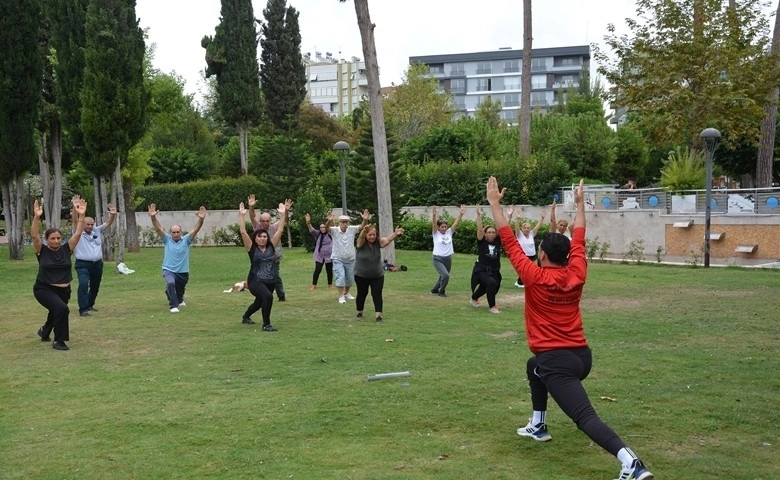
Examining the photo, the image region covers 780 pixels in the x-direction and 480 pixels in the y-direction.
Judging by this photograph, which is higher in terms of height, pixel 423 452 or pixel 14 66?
pixel 14 66

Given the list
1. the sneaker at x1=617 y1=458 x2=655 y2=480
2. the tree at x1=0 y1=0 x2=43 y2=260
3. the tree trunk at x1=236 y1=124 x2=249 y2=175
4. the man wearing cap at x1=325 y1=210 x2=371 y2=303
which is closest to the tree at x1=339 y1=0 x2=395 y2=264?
the man wearing cap at x1=325 y1=210 x2=371 y2=303

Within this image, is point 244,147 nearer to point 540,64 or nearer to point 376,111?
point 376,111

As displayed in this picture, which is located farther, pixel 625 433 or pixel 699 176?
pixel 699 176

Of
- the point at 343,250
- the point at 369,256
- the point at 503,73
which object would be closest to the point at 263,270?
the point at 369,256

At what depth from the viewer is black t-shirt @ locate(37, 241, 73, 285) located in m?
11.5

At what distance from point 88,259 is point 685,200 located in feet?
68.3

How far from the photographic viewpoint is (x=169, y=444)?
6.86 meters

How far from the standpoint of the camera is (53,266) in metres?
11.5

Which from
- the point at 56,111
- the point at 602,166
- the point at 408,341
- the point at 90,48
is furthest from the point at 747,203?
the point at 56,111

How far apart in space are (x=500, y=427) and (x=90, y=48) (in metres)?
22.7

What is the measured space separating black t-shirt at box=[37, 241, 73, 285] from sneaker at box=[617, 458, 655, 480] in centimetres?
858

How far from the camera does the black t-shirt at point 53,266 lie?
11484mm

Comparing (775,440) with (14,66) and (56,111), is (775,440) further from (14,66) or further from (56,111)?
(56,111)

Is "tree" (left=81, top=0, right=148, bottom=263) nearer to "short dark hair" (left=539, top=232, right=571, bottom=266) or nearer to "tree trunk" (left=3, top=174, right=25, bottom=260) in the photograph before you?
"tree trunk" (left=3, top=174, right=25, bottom=260)
